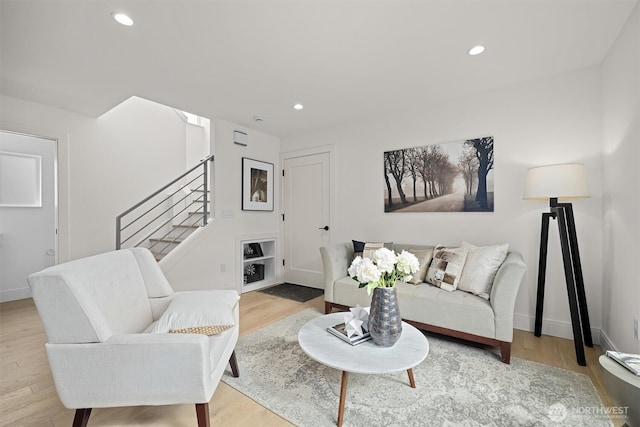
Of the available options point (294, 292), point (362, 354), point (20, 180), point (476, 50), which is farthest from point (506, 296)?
point (20, 180)

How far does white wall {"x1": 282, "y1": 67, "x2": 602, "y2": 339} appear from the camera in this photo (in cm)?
237

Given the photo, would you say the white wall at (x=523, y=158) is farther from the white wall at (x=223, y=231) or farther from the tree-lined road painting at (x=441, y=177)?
the white wall at (x=223, y=231)

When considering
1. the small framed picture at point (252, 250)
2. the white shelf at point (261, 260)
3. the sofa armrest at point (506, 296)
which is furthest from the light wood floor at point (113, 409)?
the small framed picture at point (252, 250)

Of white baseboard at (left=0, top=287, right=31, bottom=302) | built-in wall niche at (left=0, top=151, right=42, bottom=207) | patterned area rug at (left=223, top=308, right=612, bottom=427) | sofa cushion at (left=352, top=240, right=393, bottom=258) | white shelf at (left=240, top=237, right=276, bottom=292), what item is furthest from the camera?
white shelf at (left=240, top=237, right=276, bottom=292)

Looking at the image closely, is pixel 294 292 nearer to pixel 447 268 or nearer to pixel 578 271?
pixel 447 268

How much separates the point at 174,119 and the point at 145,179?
1199mm

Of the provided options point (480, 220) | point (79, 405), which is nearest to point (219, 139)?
point (79, 405)

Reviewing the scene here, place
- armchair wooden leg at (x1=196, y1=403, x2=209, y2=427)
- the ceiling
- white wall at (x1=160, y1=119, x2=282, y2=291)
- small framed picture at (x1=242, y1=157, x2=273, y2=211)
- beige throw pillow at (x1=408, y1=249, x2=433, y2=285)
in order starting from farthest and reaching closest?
small framed picture at (x1=242, y1=157, x2=273, y2=211)
white wall at (x1=160, y1=119, x2=282, y2=291)
beige throw pillow at (x1=408, y1=249, x2=433, y2=285)
the ceiling
armchair wooden leg at (x1=196, y1=403, x2=209, y2=427)

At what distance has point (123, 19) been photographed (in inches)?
70.1

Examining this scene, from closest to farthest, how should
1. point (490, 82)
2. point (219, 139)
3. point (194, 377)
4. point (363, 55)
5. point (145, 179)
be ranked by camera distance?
point (194, 377)
point (363, 55)
point (490, 82)
point (219, 139)
point (145, 179)

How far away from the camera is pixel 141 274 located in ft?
6.12

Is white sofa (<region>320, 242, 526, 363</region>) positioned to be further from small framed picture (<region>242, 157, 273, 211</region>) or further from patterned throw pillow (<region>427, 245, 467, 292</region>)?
small framed picture (<region>242, 157, 273, 211</region>)

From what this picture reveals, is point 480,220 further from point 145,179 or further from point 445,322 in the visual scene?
point 145,179

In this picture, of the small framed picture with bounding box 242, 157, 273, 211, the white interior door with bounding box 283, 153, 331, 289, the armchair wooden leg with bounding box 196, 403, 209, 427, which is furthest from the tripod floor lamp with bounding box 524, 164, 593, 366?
the small framed picture with bounding box 242, 157, 273, 211
